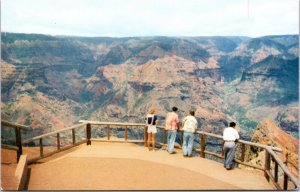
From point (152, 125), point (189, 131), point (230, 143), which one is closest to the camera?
point (230, 143)

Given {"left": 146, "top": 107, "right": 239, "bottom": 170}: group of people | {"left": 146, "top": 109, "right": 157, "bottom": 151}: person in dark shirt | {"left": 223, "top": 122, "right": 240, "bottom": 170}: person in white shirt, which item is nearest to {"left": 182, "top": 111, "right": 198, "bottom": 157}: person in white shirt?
{"left": 146, "top": 107, "right": 239, "bottom": 170}: group of people

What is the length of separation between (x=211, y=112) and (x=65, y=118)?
202ft

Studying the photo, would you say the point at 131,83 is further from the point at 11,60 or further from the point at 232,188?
the point at 232,188

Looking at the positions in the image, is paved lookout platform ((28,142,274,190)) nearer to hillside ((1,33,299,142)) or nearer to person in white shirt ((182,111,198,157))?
person in white shirt ((182,111,198,157))

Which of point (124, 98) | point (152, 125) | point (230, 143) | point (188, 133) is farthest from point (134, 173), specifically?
point (124, 98)

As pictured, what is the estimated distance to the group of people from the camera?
9.58 meters

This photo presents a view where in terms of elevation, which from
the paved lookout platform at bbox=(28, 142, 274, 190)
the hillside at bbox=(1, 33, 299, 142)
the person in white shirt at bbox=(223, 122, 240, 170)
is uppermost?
the person in white shirt at bbox=(223, 122, 240, 170)

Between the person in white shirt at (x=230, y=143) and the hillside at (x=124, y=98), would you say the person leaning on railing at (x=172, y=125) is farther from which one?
the hillside at (x=124, y=98)

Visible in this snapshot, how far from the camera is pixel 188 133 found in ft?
34.7

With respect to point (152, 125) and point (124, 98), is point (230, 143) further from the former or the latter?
point (124, 98)

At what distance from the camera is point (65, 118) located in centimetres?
15462

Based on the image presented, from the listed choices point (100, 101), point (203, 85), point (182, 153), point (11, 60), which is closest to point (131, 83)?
point (100, 101)

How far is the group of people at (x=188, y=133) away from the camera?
31.4 feet

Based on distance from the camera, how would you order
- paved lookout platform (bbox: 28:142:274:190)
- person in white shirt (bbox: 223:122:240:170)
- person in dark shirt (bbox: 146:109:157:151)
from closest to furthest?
paved lookout platform (bbox: 28:142:274:190), person in white shirt (bbox: 223:122:240:170), person in dark shirt (bbox: 146:109:157:151)
